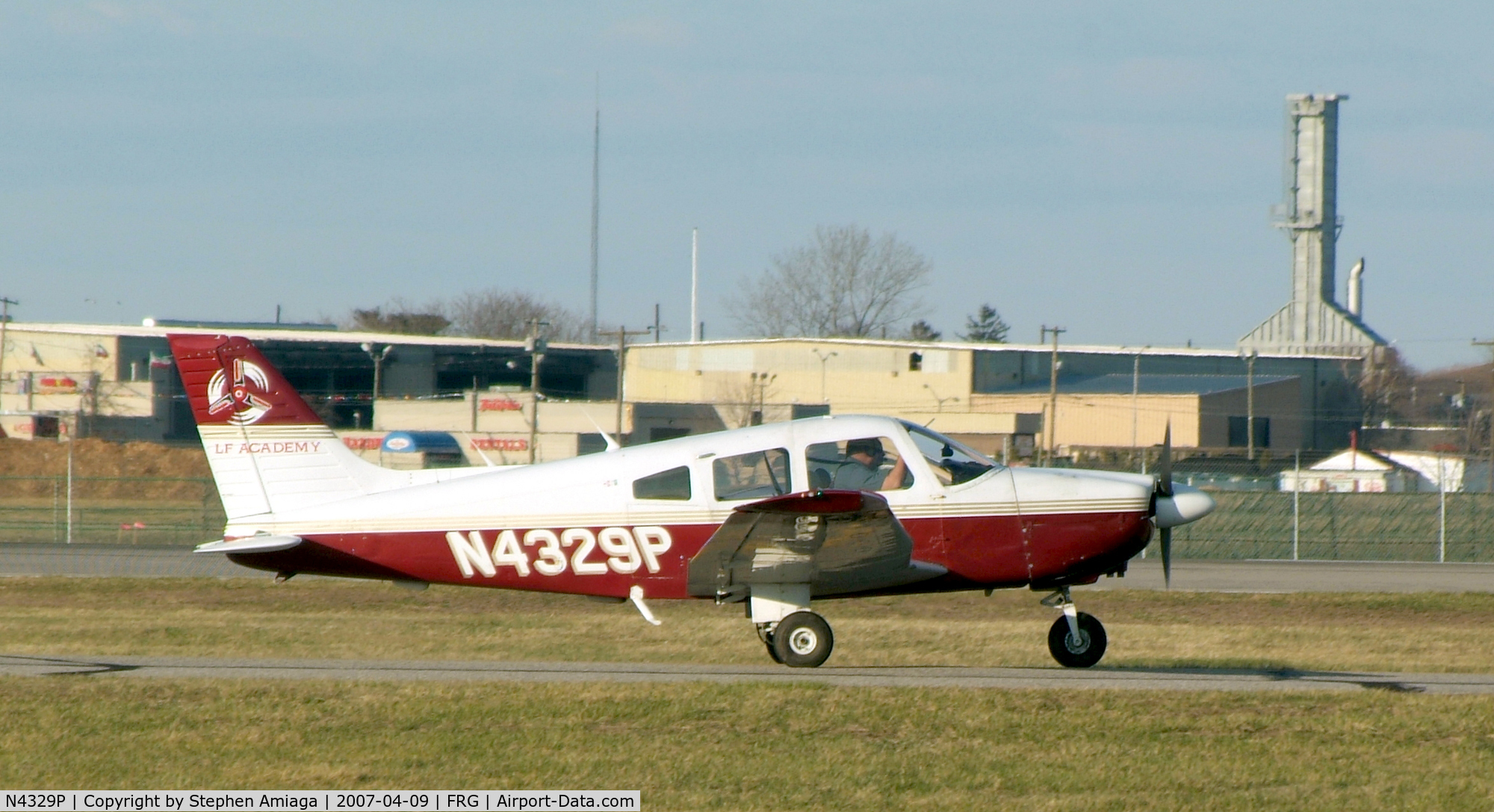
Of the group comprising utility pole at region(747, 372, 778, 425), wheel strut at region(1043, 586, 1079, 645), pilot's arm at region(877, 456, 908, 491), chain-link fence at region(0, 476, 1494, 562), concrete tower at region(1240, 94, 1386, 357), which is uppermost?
concrete tower at region(1240, 94, 1386, 357)

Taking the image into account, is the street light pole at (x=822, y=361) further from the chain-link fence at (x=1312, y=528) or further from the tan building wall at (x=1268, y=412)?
the chain-link fence at (x=1312, y=528)

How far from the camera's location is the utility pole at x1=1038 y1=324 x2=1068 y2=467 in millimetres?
43959

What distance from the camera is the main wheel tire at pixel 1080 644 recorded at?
12.7 meters

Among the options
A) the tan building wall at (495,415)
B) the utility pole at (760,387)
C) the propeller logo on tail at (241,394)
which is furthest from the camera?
the utility pole at (760,387)

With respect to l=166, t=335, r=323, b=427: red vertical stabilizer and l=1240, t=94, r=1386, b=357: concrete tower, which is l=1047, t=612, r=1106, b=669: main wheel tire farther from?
l=1240, t=94, r=1386, b=357: concrete tower

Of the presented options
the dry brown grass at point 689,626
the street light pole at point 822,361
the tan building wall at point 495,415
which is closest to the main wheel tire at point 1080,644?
the dry brown grass at point 689,626

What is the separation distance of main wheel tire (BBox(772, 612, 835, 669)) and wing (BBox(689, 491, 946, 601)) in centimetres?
26

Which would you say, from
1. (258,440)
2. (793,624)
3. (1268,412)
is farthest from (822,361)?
(793,624)

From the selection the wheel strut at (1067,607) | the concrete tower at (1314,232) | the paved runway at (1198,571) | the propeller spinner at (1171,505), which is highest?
the concrete tower at (1314,232)

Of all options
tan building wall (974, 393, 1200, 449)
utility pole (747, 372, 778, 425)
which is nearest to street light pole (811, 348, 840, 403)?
utility pole (747, 372, 778, 425)

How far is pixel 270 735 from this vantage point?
8.89m

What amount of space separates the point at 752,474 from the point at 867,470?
2.96ft

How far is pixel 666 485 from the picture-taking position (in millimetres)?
12258

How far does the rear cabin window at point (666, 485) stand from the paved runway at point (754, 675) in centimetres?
137
